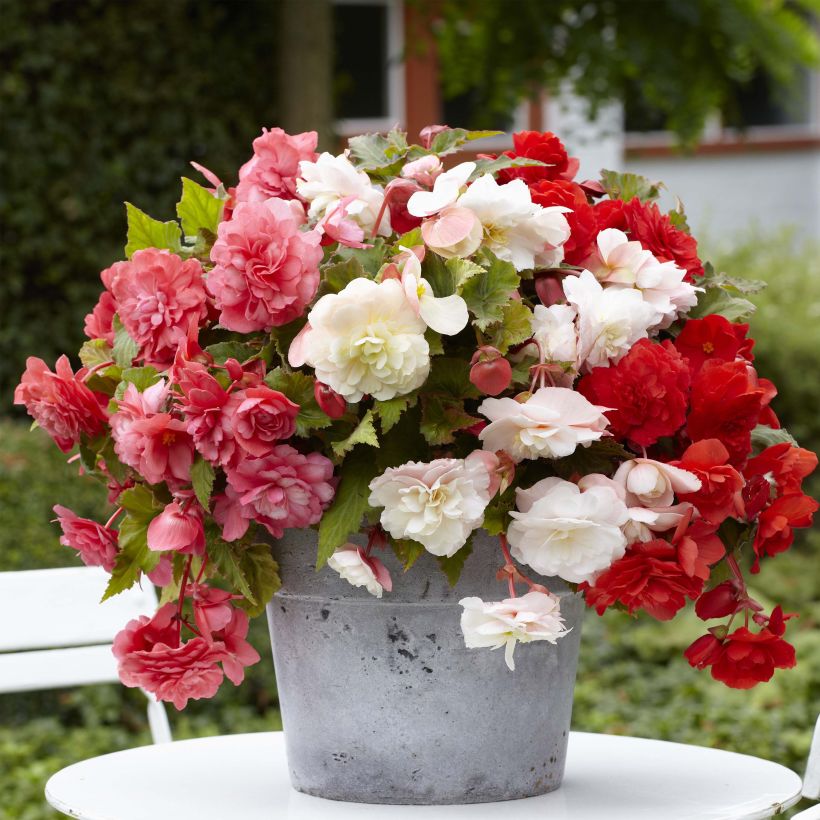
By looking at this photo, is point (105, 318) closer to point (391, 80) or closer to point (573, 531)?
point (573, 531)

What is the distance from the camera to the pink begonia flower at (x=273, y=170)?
5.02ft

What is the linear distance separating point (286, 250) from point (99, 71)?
12.4 ft

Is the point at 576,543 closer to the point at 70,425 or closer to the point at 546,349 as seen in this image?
the point at 546,349

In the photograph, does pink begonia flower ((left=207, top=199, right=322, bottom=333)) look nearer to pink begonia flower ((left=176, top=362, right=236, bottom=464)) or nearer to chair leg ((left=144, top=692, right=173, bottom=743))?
pink begonia flower ((left=176, top=362, right=236, bottom=464))

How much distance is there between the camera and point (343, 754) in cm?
149

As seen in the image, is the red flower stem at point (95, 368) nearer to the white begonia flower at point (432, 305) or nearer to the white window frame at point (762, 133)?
the white begonia flower at point (432, 305)

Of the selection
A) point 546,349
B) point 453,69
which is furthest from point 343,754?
point 453,69

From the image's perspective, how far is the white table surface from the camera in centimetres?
144

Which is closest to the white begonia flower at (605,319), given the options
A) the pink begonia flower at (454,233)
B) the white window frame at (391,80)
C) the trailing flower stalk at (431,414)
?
the trailing flower stalk at (431,414)

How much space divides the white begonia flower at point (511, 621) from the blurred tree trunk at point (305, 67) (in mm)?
3706

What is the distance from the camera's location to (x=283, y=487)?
133cm

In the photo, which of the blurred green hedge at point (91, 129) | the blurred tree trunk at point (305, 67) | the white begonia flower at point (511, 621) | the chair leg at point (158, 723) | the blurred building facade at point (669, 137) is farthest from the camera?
the blurred building facade at point (669, 137)

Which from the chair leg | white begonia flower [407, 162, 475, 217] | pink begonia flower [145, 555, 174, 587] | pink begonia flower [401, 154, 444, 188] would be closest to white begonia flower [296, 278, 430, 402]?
white begonia flower [407, 162, 475, 217]

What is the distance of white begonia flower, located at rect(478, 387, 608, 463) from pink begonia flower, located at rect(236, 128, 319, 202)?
1.26 ft
